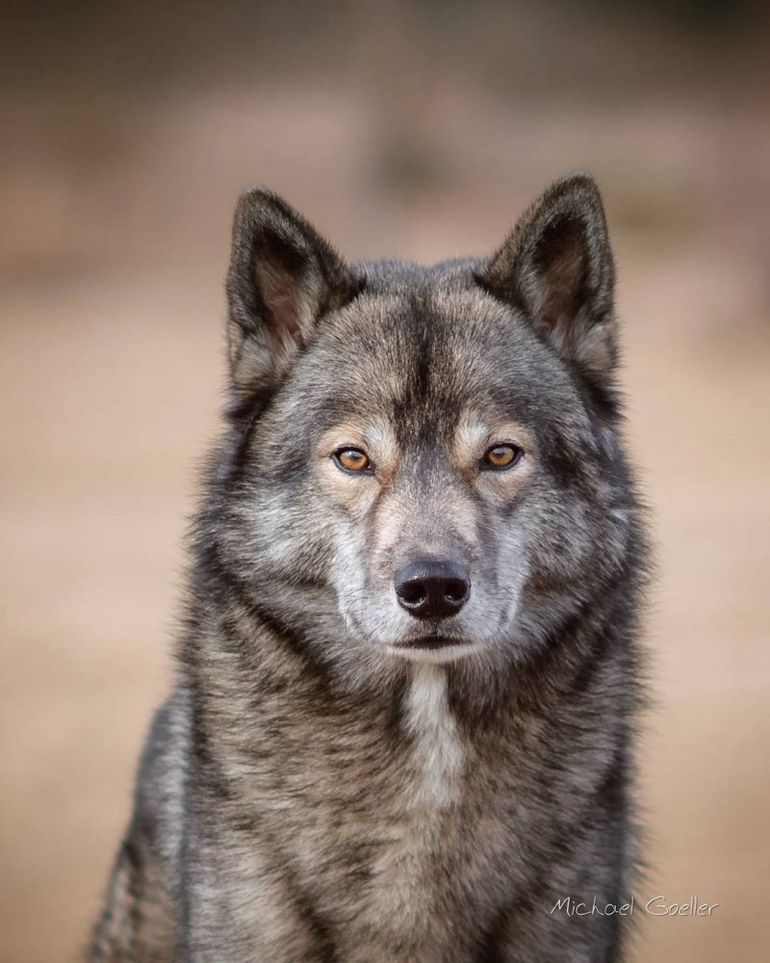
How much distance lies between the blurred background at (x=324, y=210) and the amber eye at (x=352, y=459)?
5.19 m

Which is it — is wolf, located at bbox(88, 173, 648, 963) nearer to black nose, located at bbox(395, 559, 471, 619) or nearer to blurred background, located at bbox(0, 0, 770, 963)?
black nose, located at bbox(395, 559, 471, 619)

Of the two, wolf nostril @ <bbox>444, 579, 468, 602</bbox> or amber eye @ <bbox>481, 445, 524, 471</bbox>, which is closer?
wolf nostril @ <bbox>444, 579, 468, 602</bbox>

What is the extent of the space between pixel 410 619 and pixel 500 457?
1.59ft

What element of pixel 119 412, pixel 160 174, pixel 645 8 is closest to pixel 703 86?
pixel 645 8

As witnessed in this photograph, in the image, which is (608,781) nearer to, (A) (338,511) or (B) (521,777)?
(B) (521,777)

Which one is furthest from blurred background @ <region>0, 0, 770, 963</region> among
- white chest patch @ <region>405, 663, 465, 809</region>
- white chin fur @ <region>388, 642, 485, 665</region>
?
white chin fur @ <region>388, 642, 485, 665</region>

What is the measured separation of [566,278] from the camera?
3.80 metres

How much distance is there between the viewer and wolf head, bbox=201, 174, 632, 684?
3.34m

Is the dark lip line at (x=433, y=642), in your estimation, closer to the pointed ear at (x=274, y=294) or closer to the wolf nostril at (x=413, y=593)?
the wolf nostril at (x=413, y=593)

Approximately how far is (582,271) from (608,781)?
1.25 m

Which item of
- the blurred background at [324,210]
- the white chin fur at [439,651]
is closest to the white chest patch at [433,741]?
the white chin fur at [439,651]

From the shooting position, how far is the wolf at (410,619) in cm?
344

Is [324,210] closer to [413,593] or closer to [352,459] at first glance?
[352,459]

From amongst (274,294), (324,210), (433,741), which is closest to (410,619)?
(433,741)
